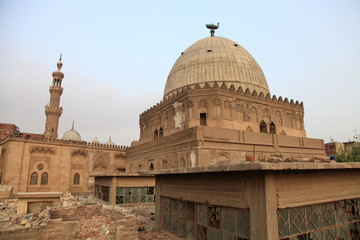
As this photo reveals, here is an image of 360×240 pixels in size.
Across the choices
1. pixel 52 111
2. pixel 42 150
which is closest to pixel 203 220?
pixel 42 150

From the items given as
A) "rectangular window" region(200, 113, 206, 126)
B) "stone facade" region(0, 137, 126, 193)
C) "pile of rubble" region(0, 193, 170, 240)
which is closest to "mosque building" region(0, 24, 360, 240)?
"rectangular window" region(200, 113, 206, 126)

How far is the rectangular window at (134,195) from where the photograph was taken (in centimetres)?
1678

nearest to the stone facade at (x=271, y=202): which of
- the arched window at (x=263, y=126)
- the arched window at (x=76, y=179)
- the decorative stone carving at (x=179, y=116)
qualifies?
the decorative stone carving at (x=179, y=116)

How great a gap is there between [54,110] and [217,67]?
984 inches

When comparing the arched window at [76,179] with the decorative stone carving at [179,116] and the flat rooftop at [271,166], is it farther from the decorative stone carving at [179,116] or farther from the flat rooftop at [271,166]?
the flat rooftop at [271,166]

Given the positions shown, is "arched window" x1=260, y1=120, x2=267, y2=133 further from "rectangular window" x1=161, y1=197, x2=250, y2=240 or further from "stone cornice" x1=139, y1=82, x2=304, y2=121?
"rectangular window" x1=161, y1=197, x2=250, y2=240

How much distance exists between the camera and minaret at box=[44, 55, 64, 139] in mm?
35844

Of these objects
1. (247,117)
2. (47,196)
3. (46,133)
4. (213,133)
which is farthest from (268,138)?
(46,133)

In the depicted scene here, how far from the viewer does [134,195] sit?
56.4ft

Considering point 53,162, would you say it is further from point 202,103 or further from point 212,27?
point 212,27

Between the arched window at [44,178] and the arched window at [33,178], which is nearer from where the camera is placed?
the arched window at [33,178]

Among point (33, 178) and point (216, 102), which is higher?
point (216, 102)

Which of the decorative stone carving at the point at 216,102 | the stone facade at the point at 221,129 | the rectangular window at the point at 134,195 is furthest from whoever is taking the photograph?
the decorative stone carving at the point at 216,102

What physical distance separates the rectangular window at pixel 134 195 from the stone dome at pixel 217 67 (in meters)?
10.8
